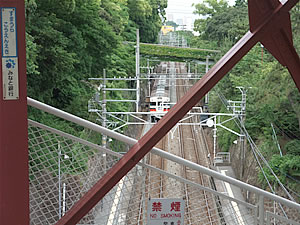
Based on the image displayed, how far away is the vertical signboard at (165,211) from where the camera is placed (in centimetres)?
136

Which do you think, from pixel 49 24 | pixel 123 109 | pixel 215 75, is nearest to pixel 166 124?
pixel 215 75

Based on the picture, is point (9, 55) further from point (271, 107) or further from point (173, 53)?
point (173, 53)

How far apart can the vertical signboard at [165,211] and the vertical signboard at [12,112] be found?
1.55 ft

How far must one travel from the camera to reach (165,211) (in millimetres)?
1378

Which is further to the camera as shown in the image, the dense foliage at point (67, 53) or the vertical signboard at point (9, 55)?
the dense foliage at point (67, 53)

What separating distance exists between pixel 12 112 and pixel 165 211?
615mm

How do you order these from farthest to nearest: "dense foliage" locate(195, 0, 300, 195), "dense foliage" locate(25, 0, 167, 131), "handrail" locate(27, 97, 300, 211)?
"dense foliage" locate(195, 0, 300, 195), "dense foliage" locate(25, 0, 167, 131), "handrail" locate(27, 97, 300, 211)

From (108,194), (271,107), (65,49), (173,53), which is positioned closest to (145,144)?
(108,194)

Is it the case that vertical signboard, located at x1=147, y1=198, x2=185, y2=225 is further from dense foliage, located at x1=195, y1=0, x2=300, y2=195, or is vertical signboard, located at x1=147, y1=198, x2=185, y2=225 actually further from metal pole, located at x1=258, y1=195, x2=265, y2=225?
dense foliage, located at x1=195, y1=0, x2=300, y2=195

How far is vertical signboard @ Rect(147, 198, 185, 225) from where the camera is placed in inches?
53.7

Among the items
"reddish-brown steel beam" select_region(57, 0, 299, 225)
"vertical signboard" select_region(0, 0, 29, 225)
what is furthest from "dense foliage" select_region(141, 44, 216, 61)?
"vertical signboard" select_region(0, 0, 29, 225)

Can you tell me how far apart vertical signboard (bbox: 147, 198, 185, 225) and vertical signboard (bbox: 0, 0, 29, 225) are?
47 centimetres

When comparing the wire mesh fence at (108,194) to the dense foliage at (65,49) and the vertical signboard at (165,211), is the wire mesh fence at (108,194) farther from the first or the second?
the dense foliage at (65,49)

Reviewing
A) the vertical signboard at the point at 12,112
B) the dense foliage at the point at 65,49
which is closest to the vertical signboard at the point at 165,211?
the vertical signboard at the point at 12,112
